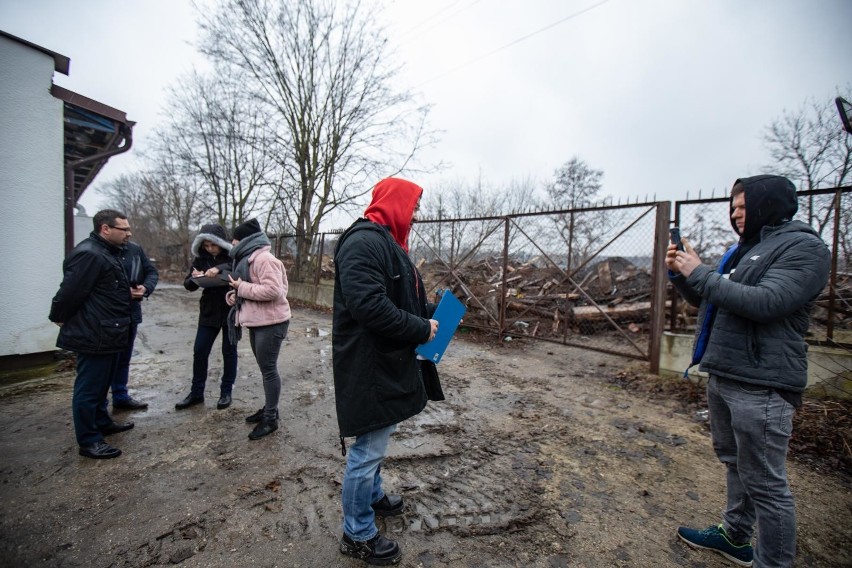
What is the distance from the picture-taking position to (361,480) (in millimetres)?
1773

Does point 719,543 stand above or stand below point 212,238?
below

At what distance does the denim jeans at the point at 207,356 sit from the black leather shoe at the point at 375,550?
7.66 feet

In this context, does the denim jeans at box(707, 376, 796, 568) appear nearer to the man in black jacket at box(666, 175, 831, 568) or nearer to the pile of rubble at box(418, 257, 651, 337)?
the man in black jacket at box(666, 175, 831, 568)

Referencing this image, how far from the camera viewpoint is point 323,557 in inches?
73.7

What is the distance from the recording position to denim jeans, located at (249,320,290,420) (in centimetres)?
302

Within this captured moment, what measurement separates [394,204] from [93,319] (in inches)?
99.2

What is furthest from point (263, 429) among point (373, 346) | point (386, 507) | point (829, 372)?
point (829, 372)

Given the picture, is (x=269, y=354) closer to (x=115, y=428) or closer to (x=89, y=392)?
(x=89, y=392)

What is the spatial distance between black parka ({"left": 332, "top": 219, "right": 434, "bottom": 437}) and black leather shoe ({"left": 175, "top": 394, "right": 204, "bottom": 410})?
2.70 metres

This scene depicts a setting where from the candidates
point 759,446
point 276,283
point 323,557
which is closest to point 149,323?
point 276,283

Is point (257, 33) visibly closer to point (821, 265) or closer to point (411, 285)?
point (411, 285)

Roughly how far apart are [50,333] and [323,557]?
504cm

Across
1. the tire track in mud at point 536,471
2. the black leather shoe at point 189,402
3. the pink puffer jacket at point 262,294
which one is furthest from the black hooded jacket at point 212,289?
the tire track in mud at point 536,471

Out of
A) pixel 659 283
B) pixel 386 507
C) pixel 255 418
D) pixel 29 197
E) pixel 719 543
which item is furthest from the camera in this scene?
pixel 659 283
